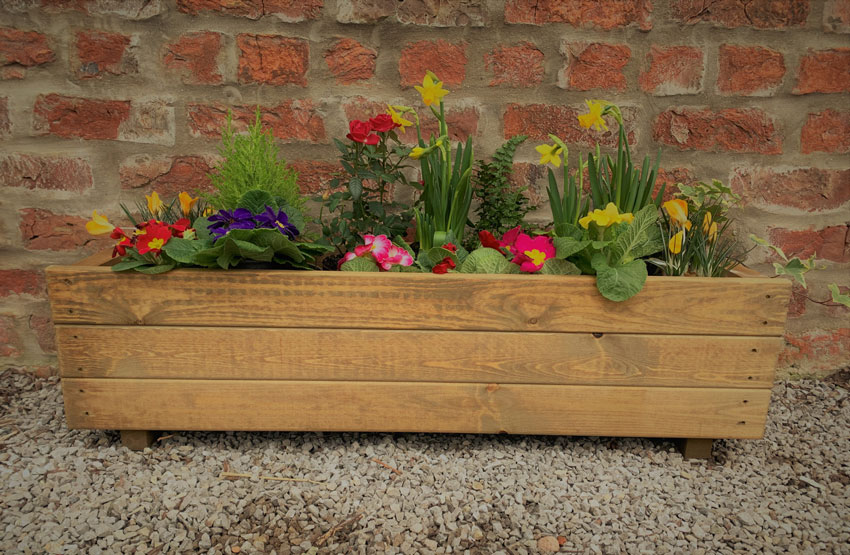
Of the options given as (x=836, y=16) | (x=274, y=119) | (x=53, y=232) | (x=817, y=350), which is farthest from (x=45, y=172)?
(x=817, y=350)

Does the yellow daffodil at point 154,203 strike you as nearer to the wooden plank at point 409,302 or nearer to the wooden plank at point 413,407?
the wooden plank at point 409,302

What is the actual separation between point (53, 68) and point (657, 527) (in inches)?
84.4

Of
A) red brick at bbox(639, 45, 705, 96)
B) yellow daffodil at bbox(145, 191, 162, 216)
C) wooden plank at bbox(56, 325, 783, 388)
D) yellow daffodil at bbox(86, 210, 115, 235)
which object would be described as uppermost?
red brick at bbox(639, 45, 705, 96)

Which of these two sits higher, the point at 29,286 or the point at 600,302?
the point at 600,302

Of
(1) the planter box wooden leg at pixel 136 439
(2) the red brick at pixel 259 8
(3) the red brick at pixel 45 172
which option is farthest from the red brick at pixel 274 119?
(1) the planter box wooden leg at pixel 136 439

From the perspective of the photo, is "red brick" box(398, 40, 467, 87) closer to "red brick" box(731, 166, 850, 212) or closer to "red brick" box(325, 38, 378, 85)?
"red brick" box(325, 38, 378, 85)

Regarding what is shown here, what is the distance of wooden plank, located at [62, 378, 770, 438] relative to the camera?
5.03ft

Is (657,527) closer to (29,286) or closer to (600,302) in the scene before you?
(600,302)

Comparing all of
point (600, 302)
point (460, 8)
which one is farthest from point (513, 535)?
point (460, 8)

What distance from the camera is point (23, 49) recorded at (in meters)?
1.78

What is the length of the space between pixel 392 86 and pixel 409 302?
2.60 ft

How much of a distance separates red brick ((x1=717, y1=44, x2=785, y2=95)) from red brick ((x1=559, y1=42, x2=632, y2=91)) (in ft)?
1.01

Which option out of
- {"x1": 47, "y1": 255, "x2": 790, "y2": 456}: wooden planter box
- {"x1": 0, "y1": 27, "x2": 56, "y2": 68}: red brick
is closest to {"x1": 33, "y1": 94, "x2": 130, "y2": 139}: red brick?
{"x1": 0, "y1": 27, "x2": 56, "y2": 68}: red brick

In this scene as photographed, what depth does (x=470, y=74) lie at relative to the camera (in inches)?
73.4
